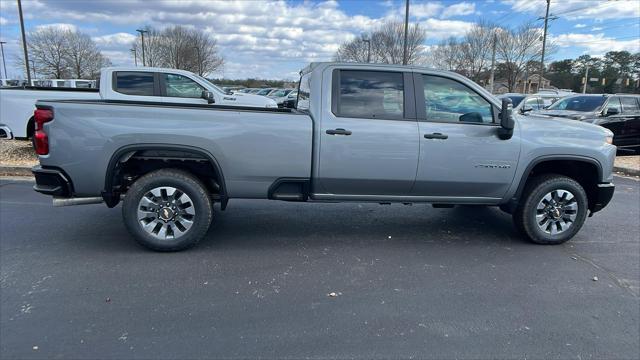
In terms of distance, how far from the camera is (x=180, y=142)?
13.4 ft

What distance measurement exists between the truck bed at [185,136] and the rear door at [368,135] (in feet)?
0.82

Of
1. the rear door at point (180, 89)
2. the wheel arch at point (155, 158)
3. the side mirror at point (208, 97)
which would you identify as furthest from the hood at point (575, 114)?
the wheel arch at point (155, 158)

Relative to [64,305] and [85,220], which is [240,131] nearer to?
[64,305]

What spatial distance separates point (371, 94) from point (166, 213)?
95.3 inches

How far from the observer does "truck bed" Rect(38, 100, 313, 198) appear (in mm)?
3994

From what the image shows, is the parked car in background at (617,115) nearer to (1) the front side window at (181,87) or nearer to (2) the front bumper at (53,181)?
(1) the front side window at (181,87)

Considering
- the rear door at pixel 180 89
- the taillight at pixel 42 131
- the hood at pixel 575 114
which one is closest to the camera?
the taillight at pixel 42 131

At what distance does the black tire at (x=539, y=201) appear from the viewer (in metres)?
4.73

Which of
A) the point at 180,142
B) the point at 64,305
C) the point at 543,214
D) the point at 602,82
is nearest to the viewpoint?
the point at 64,305

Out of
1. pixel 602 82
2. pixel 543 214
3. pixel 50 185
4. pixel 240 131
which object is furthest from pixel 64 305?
pixel 602 82

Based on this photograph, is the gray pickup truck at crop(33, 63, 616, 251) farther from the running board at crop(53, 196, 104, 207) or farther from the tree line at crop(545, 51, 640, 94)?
the tree line at crop(545, 51, 640, 94)

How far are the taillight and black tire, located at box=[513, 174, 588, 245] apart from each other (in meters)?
4.96

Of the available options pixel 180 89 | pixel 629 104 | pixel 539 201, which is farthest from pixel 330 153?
pixel 629 104

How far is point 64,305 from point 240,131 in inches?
81.4
